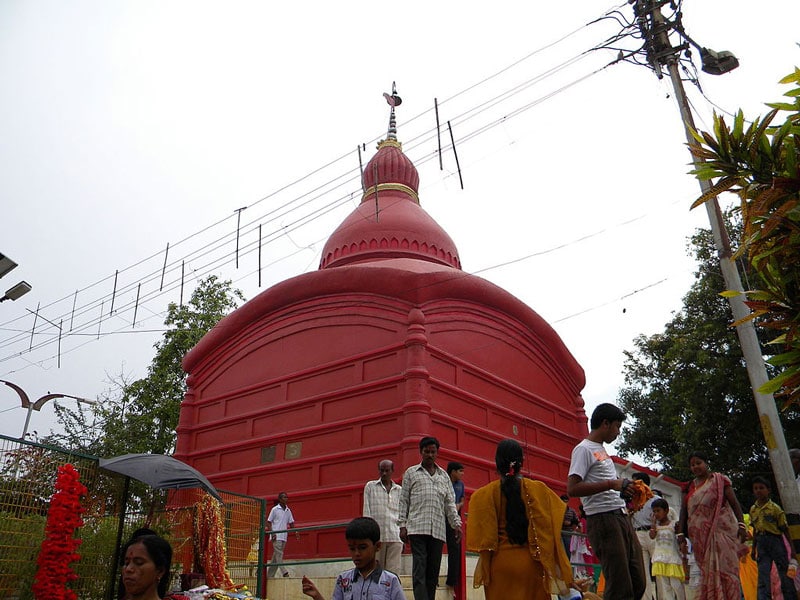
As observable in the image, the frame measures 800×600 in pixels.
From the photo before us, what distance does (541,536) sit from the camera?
3.53 meters

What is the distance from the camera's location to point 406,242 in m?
14.0

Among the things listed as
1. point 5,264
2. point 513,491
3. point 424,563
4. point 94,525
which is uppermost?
point 5,264

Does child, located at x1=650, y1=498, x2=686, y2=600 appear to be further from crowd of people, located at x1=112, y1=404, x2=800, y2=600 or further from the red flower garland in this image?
the red flower garland

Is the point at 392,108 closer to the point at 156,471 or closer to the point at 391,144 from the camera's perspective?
the point at 391,144

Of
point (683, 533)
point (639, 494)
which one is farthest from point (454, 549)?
point (639, 494)

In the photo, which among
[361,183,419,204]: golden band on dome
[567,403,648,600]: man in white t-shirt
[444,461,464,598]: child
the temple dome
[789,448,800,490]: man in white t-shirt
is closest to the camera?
[567,403,648,600]: man in white t-shirt

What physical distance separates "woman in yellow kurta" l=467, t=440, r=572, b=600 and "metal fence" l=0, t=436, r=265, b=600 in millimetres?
4345

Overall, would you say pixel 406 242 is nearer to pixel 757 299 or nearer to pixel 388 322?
pixel 388 322

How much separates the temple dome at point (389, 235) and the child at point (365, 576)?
33.3ft

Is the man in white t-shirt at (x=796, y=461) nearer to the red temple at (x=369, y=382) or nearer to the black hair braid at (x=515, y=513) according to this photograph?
the black hair braid at (x=515, y=513)

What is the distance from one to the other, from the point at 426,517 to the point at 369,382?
489cm

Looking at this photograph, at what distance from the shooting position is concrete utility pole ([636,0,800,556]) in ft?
19.7

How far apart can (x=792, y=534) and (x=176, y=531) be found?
6720mm

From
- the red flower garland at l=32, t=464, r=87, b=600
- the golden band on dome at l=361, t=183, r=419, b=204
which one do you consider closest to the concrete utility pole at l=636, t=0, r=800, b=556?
the red flower garland at l=32, t=464, r=87, b=600
